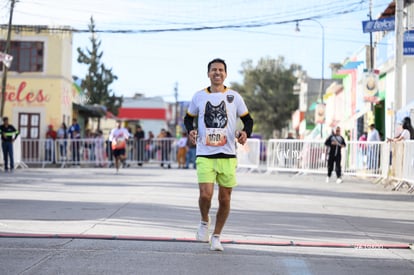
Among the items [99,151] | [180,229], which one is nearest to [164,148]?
[99,151]

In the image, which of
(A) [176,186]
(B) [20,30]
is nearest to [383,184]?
(A) [176,186]

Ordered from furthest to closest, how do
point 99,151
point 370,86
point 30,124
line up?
1. point 30,124
2. point 99,151
3. point 370,86

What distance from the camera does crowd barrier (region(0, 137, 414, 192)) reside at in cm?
2075

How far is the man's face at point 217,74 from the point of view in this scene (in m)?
7.75

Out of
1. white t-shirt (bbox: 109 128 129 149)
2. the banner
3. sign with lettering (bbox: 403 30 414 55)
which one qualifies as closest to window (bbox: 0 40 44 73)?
white t-shirt (bbox: 109 128 129 149)

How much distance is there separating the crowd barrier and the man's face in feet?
37.9

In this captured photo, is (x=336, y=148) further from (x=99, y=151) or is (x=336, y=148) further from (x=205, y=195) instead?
(x=205, y=195)

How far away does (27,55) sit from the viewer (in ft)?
123

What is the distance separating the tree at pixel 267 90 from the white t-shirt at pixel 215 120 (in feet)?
223

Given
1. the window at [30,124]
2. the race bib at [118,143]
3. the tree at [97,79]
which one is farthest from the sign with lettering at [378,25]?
the tree at [97,79]

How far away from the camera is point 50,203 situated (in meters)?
12.7

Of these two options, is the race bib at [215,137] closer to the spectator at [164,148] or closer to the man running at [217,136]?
the man running at [217,136]

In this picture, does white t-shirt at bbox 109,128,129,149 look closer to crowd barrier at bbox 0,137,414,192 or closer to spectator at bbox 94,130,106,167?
crowd barrier at bbox 0,137,414,192

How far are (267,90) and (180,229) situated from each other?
67.9 meters
